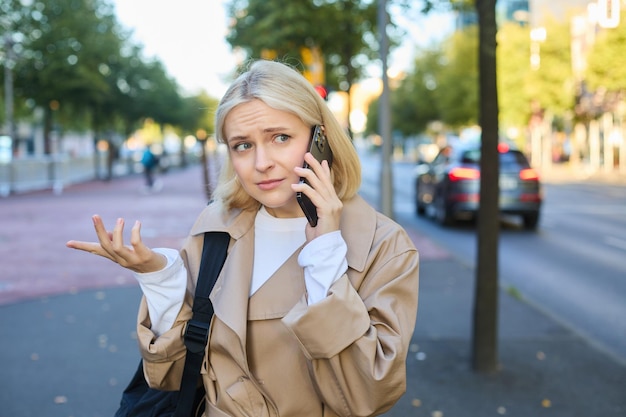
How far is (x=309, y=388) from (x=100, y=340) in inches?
181

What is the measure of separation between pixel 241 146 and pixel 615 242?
12412 millimetres

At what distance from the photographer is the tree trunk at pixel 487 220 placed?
5.17m

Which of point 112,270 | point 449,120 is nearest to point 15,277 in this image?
point 112,270

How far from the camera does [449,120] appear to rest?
60.5 m

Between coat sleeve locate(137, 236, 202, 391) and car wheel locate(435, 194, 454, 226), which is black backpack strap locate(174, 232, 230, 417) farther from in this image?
car wheel locate(435, 194, 454, 226)

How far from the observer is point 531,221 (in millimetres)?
15523

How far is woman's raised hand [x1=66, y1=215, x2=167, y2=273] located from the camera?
1.83m

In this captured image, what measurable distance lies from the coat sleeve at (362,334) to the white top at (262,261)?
92 mm

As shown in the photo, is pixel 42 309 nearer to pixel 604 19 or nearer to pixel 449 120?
pixel 604 19

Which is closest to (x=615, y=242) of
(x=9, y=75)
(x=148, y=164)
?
(x=148, y=164)

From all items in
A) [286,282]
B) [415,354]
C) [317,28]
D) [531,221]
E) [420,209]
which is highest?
[317,28]

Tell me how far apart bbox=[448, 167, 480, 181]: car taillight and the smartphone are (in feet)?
44.3

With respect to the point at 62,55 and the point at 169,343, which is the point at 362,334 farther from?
the point at 62,55

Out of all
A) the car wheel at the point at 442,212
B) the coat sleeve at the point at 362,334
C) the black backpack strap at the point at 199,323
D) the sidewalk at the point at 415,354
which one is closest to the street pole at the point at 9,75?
the car wheel at the point at 442,212
